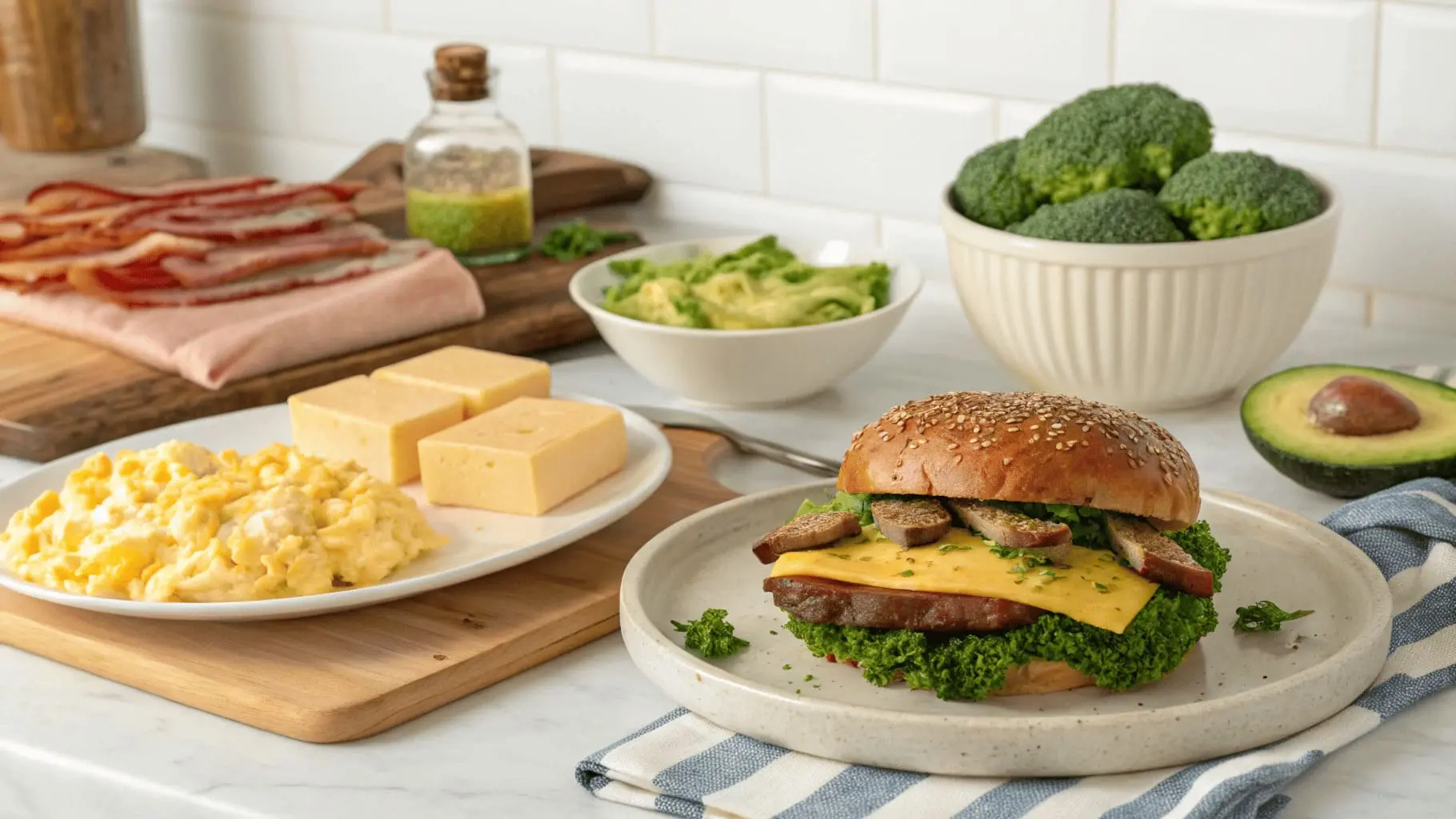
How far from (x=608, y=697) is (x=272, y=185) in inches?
52.5

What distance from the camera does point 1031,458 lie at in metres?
1.07

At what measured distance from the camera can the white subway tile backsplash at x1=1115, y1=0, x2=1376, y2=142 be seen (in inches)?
69.4

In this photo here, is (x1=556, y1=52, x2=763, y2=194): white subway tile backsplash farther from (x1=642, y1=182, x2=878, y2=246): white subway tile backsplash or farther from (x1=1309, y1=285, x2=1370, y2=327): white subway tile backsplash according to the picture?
(x1=1309, y1=285, x2=1370, y2=327): white subway tile backsplash

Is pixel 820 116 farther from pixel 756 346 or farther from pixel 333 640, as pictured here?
pixel 333 640

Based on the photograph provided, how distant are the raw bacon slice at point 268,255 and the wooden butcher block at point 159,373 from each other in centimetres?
13

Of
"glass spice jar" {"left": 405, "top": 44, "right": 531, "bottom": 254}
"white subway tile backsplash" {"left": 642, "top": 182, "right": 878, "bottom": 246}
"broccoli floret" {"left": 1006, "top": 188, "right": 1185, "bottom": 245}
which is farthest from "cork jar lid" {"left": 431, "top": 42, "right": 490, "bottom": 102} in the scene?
"broccoli floret" {"left": 1006, "top": 188, "right": 1185, "bottom": 245}

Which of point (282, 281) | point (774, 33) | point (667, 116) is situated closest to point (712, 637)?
point (282, 281)

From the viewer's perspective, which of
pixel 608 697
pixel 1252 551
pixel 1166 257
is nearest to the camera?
pixel 608 697

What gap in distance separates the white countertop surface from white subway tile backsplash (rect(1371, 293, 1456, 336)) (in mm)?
835

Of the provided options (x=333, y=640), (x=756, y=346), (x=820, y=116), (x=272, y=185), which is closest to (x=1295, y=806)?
(x=333, y=640)

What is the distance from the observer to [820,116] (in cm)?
223

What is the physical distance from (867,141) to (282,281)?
0.75 metres

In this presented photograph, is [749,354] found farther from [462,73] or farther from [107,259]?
[107,259]

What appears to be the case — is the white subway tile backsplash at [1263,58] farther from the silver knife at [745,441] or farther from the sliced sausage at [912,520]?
the sliced sausage at [912,520]
